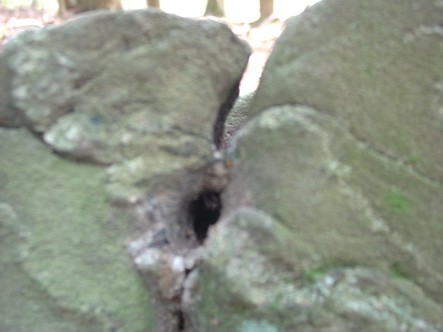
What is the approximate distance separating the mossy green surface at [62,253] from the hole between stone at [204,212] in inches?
9.4

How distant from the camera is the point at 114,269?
1.36m

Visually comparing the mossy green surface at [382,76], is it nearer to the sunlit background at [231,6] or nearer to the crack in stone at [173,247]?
the crack in stone at [173,247]

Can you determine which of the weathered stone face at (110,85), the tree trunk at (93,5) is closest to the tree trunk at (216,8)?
the tree trunk at (93,5)

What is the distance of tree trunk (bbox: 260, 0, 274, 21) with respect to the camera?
24.4 feet

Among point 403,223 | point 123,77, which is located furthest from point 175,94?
point 403,223

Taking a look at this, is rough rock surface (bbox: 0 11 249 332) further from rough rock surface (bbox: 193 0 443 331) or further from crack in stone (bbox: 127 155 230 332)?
rough rock surface (bbox: 193 0 443 331)

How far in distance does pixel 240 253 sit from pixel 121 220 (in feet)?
1.07

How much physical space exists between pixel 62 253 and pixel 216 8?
7704 millimetres

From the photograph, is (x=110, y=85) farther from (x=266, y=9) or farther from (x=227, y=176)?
(x=266, y=9)

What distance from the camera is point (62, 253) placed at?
4.45 ft

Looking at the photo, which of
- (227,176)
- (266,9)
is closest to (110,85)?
(227,176)

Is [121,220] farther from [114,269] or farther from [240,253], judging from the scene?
[240,253]

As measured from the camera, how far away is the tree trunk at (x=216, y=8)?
8.48 meters

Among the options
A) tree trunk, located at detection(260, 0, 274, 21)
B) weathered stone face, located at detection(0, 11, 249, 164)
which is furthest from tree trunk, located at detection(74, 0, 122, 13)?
weathered stone face, located at detection(0, 11, 249, 164)
